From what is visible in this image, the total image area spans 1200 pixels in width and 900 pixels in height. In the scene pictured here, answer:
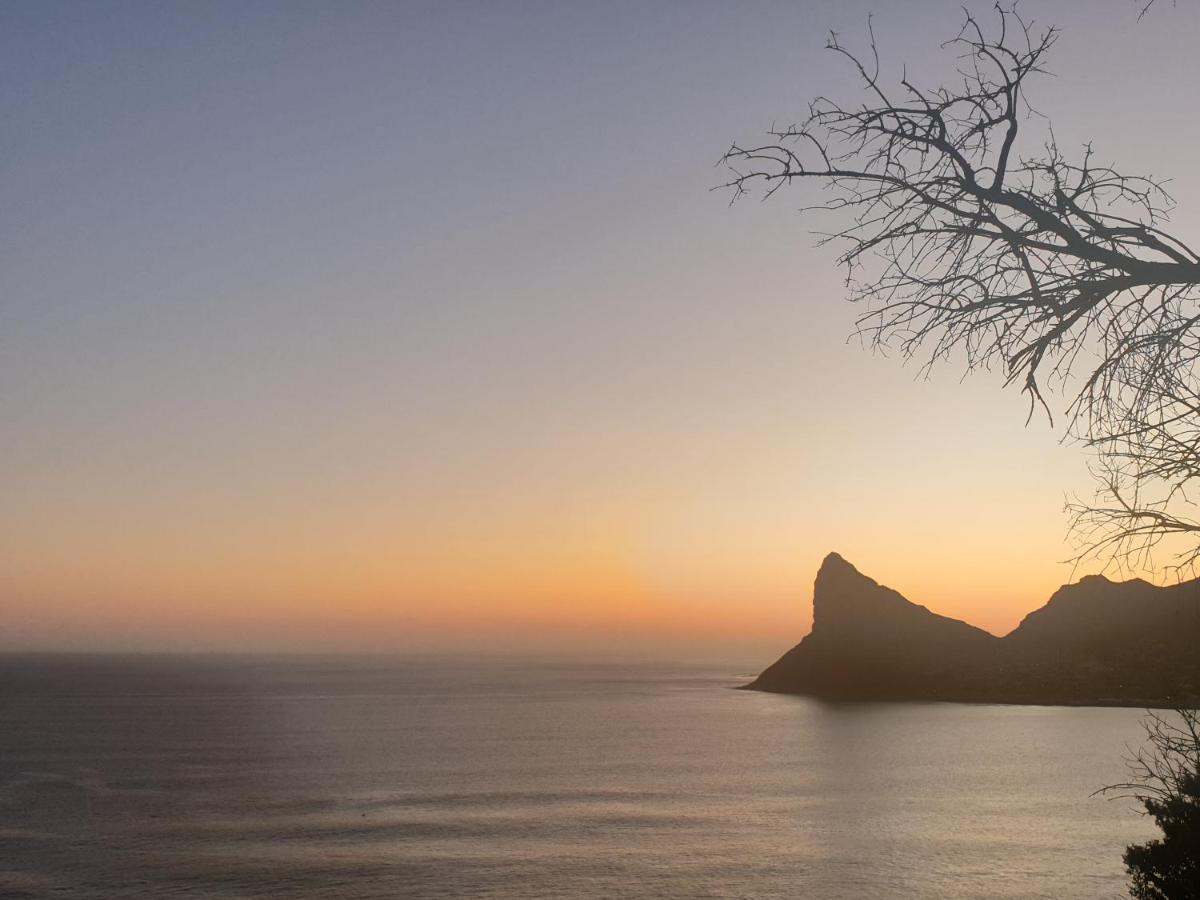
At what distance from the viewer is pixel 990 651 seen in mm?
177000

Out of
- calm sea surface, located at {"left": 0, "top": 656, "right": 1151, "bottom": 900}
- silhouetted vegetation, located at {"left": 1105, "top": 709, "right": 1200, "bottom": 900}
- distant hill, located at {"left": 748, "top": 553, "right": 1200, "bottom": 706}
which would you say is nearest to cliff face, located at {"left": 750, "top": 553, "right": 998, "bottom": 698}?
distant hill, located at {"left": 748, "top": 553, "right": 1200, "bottom": 706}

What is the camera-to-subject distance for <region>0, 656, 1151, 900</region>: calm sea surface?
1425 inches

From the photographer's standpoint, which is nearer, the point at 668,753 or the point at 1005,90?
the point at 1005,90

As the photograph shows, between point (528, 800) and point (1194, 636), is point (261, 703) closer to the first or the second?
point (528, 800)

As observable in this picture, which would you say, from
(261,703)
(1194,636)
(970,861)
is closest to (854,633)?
Result: (1194,636)

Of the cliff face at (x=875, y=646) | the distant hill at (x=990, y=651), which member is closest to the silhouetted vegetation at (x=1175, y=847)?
the distant hill at (x=990, y=651)

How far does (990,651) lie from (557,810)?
482 ft

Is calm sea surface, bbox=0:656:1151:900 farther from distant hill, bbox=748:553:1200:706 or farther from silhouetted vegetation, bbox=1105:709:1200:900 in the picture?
distant hill, bbox=748:553:1200:706

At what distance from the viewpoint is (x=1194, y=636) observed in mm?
141750

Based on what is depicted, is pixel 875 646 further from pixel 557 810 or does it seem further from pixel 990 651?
pixel 557 810

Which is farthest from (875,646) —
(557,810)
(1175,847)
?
(1175,847)

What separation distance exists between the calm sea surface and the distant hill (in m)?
46.8

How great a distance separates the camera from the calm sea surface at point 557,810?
36.2 meters

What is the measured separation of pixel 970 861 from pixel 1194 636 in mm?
125941
